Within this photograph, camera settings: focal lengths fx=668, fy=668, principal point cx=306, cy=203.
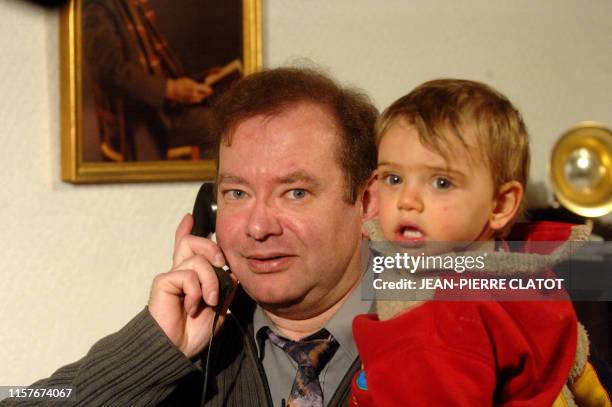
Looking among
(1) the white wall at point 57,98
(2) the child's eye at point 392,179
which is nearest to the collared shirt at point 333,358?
(2) the child's eye at point 392,179

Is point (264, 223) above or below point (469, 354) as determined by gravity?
above

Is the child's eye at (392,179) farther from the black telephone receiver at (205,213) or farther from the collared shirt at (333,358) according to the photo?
the black telephone receiver at (205,213)

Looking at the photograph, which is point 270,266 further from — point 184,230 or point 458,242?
point 458,242

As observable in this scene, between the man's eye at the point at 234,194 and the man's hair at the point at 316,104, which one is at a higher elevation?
the man's hair at the point at 316,104

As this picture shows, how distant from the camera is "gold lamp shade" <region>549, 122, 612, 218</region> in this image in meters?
1.21

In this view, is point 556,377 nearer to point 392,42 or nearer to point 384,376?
point 384,376

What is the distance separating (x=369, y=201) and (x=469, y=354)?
0.37 meters

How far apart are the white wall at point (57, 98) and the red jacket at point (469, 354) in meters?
0.58

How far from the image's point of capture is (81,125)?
1.32m

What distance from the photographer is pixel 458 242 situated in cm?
84

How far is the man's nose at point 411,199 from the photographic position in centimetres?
83

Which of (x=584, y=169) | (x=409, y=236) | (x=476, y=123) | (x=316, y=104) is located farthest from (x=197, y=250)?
(x=584, y=169)

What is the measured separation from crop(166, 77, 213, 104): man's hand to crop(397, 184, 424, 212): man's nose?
2.17 feet

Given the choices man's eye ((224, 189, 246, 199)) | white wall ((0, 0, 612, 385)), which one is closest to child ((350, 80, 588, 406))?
man's eye ((224, 189, 246, 199))
